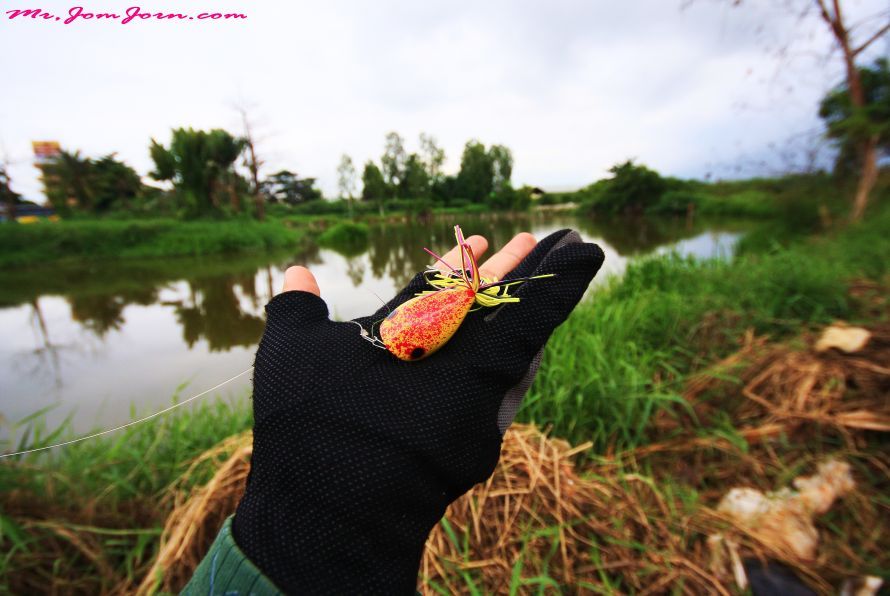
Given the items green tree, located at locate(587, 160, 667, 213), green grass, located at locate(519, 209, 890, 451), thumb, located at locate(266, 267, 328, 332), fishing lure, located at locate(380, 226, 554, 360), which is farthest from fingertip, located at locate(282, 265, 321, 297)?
green tree, located at locate(587, 160, 667, 213)

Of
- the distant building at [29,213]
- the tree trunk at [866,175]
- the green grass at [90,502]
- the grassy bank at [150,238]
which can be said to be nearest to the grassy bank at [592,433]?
the green grass at [90,502]

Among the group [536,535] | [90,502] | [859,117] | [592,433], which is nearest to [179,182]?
[90,502]

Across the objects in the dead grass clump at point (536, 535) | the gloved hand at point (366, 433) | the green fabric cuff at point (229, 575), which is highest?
the gloved hand at point (366, 433)

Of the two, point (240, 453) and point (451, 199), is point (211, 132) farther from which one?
point (240, 453)

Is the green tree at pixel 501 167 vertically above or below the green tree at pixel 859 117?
below

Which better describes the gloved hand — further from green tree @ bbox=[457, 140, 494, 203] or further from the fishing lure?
green tree @ bbox=[457, 140, 494, 203]

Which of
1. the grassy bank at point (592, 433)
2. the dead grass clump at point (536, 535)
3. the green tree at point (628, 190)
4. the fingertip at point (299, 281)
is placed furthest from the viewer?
the green tree at point (628, 190)

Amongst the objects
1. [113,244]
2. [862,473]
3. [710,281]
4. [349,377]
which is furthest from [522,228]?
[710,281]

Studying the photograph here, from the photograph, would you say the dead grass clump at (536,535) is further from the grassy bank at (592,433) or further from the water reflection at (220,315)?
the water reflection at (220,315)

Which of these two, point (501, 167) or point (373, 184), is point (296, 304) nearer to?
point (373, 184)
